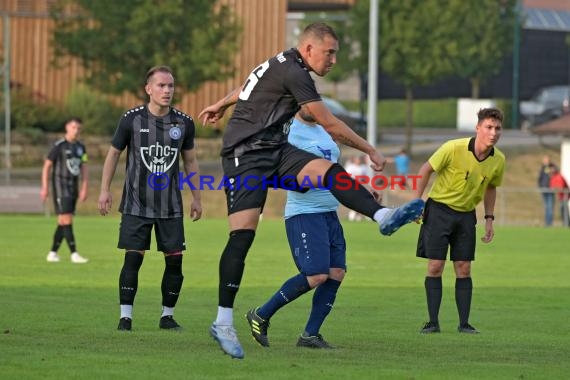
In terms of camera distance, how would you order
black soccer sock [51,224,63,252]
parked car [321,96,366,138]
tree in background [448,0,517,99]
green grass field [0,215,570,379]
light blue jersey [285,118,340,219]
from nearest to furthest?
green grass field [0,215,570,379], light blue jersey [285,118,340,219], black soccer sock [51,224,63,252], parked car [321,96,366,138], tree in background [448,0,517,99]

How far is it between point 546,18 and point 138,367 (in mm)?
75440

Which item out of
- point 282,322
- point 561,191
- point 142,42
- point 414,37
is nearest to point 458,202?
point 282,322

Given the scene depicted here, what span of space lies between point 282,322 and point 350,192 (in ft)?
12.6

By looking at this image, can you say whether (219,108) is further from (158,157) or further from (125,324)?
(125,324)

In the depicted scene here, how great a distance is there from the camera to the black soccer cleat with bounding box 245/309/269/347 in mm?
9859

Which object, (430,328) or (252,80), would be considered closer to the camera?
(252,80)

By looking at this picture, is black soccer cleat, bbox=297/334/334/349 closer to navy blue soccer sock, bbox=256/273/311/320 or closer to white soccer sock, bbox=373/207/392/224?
navy blue soccer sock, bbox=256/273/311/320

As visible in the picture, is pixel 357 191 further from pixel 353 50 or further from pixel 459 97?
pixel 459 97

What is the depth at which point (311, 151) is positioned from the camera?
400 inches

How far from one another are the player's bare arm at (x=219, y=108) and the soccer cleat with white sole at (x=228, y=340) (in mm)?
1591

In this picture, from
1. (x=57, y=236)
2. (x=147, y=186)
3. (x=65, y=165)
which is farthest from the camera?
(x=57, y=236)

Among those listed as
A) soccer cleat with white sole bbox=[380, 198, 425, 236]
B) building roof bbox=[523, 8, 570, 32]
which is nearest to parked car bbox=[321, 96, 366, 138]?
building roof bbox=[523, 8, 570, 32]

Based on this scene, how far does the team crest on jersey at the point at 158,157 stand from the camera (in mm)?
11258

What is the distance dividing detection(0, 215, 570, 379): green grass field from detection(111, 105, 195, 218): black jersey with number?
1017 millimetres
